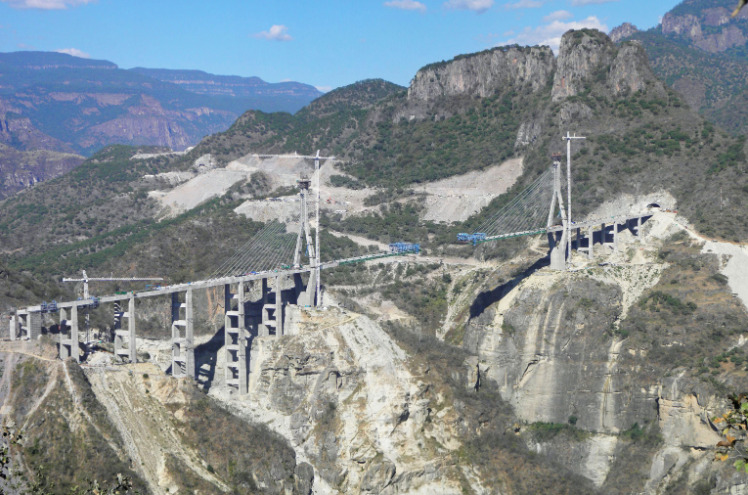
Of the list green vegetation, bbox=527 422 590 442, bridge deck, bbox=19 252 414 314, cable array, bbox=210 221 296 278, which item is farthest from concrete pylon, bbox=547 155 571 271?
cable array, bbox=210 221 296 278

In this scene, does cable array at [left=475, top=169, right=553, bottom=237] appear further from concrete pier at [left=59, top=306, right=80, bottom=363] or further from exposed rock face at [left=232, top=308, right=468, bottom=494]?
concrete pier at [left=59, top=306, right=80, bottom=363]

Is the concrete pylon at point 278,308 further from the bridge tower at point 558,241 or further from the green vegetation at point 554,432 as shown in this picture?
the bridge tower at point 558,241

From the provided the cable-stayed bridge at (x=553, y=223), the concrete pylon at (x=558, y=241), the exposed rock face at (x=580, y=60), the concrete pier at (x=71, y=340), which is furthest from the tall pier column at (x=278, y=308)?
the exposed rock face at (x=580, y=60)

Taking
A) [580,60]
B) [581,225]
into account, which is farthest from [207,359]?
[580,60]

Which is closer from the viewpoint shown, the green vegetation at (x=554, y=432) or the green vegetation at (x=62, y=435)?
the green vegetation at (x=62, y=435)

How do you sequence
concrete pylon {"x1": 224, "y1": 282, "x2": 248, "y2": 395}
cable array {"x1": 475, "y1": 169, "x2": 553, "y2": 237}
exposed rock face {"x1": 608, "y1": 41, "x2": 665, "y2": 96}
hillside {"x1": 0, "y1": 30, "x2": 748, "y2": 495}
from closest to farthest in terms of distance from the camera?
hillside {"x1": 0, "y1": 30, "x2": 748, "y2": 495}, concrete pylon {"x1": 224, "y1": 282, "x2": 248, "y2": 395}, cable array {"x1": 475, "y1": 169, "x2": 553, "y2": 237}, exposed rock face {"x1": 608, "y1": 41, "x2": 665, "y2": 96}

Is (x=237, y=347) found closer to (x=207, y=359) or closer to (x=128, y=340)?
(x=207, y=359)
